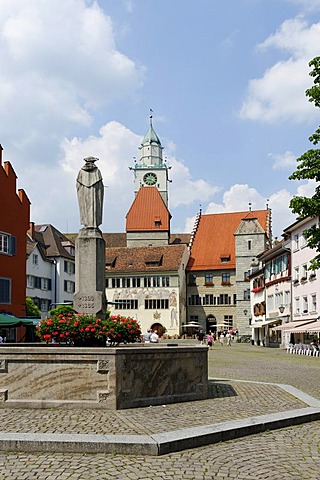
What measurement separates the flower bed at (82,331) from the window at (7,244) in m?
29.8

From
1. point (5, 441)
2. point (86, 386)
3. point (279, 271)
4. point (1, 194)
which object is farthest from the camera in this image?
point (279, 271)

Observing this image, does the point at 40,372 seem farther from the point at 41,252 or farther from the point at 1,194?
the point at 41,252

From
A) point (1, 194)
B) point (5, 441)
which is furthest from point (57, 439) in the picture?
point (1, 194)

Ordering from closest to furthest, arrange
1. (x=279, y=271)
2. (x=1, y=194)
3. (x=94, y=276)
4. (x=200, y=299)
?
1. (x=94, y=276)
2. (x=1, y=194)
3. (x=279, y=271)
4. (x=200, y=299)

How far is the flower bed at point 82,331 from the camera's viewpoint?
12727 millimetres

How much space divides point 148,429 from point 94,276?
7.68 meters

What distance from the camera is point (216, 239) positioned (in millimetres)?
96312

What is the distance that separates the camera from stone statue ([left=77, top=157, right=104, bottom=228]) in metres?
17.3

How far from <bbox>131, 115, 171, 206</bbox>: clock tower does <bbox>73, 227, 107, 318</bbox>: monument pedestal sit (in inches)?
4321

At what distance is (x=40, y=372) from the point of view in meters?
11.2

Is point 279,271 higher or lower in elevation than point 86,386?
higher

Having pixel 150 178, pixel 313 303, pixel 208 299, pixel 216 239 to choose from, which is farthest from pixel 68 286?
pixel 150 178

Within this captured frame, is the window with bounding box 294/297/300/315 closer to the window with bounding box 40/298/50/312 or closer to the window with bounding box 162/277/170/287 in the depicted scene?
the window with bounding box 40/298/50/312

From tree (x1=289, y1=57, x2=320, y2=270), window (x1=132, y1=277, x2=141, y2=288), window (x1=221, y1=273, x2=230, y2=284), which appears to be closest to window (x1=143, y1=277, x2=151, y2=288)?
window (x1=132, y1=277, x2=141, y2=288)
